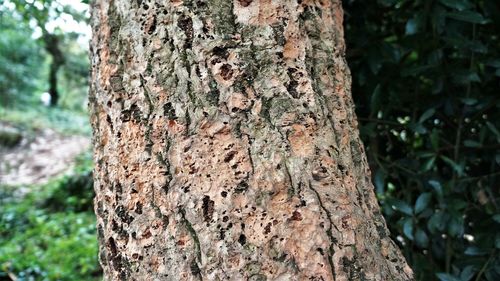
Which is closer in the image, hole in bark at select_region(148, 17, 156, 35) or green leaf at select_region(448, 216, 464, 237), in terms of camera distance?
hole in bark at select_region(148, 17, 156, 35)

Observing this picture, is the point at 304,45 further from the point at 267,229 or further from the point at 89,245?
the point at 89,245

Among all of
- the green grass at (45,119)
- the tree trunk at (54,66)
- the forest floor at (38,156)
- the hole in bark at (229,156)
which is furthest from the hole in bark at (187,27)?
the tree trunk at (54,66)

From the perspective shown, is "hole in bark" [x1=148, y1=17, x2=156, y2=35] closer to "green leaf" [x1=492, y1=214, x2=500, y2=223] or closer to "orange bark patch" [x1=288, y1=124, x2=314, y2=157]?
"orange bark patch" [x1=288, y1=124, x2=314, y2=157]

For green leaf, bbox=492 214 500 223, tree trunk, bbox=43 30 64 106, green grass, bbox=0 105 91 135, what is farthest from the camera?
tree trunk, bbox=43 30 64 106

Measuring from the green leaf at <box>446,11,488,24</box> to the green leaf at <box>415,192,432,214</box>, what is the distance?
0.48 m

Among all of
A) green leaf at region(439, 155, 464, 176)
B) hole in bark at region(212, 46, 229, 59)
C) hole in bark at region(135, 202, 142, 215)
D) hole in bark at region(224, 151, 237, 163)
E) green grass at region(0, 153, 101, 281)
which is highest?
hole in bark at region(212, 46, 229, 59)

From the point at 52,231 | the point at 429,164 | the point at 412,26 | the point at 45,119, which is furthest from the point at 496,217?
the point at 45,119

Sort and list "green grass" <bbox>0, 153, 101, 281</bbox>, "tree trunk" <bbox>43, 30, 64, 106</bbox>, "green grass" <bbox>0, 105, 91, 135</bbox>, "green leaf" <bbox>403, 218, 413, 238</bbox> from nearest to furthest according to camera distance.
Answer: "green leaf" <bbox>403, 218, 413, 238</bbox> → "green grass" <bbox>0, 153, 101, 281</bbox> → "green grass" <bbox>0, 105, 91, 135</bbox> → "tree trunk" <bbox>43, 30, 64, 106</bbox>

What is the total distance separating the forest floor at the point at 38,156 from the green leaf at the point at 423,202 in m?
5.24

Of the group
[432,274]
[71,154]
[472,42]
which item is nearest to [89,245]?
[432,274]

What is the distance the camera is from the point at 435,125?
1.60 m

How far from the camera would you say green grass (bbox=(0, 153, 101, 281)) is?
3.01 m

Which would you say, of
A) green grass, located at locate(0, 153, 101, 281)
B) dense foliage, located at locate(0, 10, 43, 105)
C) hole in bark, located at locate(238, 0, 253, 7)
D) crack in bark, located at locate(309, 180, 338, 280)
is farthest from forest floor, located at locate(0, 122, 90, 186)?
crack in bark, located at locate(309, 180, 338, 280)

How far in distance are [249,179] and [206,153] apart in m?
0.08
